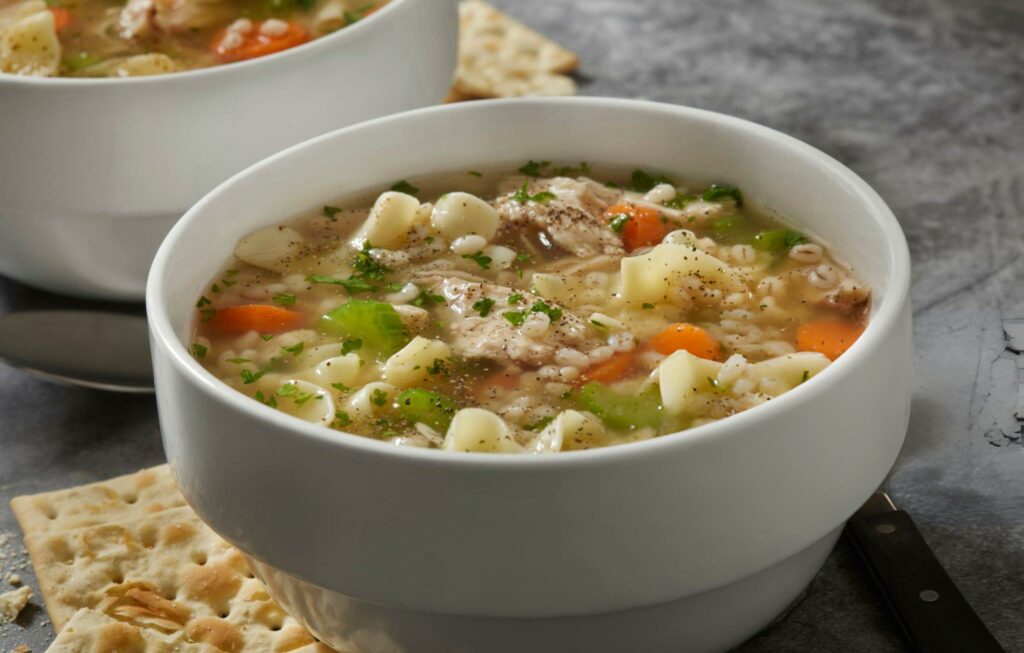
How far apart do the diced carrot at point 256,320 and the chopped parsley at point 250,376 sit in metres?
0.12

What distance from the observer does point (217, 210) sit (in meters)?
2.16

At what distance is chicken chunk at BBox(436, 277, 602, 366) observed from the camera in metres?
1.98

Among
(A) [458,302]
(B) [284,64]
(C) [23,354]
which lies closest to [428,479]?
(A) [458,302]

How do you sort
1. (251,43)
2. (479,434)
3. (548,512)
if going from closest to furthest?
(548,512) → (479,434) → (251,43)

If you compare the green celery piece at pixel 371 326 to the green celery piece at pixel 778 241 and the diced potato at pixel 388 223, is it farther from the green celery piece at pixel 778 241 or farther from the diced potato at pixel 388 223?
the green celery piece at pixel 778 241

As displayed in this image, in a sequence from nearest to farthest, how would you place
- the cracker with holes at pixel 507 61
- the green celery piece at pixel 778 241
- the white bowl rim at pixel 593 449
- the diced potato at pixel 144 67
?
the white bowl rim at pixel 593 449, the green celery piece at pixel 778 241, the diced potato at pixel 144 67, the cracker with holes at pixel 507 61

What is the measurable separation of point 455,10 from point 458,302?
3.86 ft

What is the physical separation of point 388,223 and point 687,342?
1.93ft

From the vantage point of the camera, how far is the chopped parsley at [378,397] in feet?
6.06

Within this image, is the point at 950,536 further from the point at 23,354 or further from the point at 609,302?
the point at 23,354

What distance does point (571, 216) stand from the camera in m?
2.29

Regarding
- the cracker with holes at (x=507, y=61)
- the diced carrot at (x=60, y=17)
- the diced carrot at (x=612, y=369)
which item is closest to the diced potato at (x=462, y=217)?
the diced carrot at (x=612, y=369)

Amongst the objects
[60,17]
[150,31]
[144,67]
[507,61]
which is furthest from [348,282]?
[507,61]

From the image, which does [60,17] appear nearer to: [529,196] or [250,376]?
[529,196]
